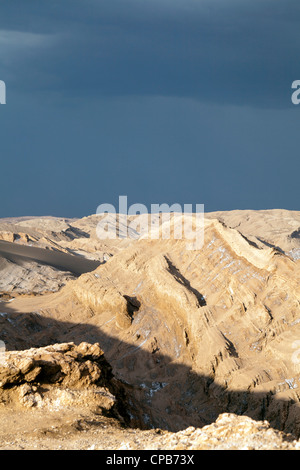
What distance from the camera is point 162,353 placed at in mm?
21453

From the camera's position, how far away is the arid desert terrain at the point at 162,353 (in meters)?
11.4

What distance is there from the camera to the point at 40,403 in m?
12.8

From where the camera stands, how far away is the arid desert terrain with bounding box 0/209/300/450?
37.4 feet

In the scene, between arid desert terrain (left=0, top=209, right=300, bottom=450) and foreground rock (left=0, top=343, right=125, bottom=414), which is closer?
arid desert terrain (left=0, top=209, right=300, bottom=450)

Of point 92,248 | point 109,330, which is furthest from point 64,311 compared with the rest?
point 92,248

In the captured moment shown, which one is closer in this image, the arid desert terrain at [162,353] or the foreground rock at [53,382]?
the arid desert terrain at [162,353]

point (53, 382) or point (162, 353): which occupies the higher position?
point (53, 382)

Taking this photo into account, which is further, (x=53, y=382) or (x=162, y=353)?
(x=162, y=353)

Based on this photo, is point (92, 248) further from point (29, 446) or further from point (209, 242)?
point (29, 446)

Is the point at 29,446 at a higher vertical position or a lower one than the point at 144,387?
higher
